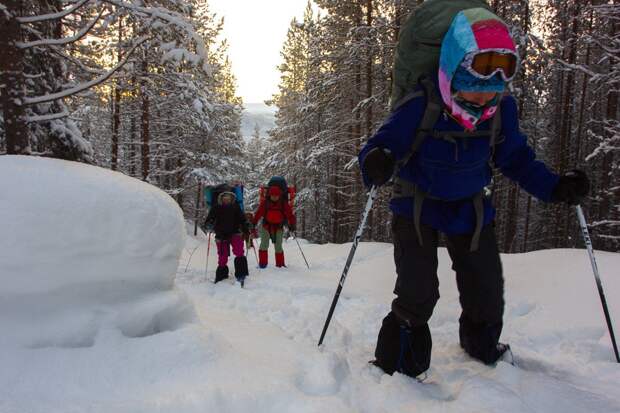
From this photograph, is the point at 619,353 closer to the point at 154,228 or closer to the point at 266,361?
the point at 266,361

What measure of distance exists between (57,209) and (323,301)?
11.0 feet

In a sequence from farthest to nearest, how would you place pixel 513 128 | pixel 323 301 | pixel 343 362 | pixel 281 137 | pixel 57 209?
pixel 281 137, pixel 323 301, pixel 513 128, pixel 343 362, pixel 57 209

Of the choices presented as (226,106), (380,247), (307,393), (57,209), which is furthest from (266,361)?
(226,106)

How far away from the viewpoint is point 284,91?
29.5m

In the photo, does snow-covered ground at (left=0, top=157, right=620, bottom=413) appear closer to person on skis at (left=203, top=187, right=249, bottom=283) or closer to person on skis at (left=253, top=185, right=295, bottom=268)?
person on skis at (left=203, top=187, right=249, bottom=283)

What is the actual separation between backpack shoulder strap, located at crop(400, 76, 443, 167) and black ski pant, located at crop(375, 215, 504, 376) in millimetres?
572

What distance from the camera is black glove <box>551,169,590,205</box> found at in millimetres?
2674

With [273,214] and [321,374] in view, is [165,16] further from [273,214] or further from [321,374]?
[273,214]

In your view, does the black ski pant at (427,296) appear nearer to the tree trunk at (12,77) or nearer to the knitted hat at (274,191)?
Result: the tree trunk at (12,77)

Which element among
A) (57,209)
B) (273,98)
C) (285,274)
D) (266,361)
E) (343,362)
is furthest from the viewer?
(273,98)

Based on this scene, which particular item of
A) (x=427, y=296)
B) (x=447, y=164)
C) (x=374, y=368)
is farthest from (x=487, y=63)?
(x=374, y=368)

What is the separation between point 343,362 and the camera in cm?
255

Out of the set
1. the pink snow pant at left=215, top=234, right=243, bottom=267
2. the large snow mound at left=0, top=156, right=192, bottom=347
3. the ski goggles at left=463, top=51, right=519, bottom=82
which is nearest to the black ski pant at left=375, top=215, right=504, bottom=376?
the ski goggles at left=463, top=51, right=519, bottom=82

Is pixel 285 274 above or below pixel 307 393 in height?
below
